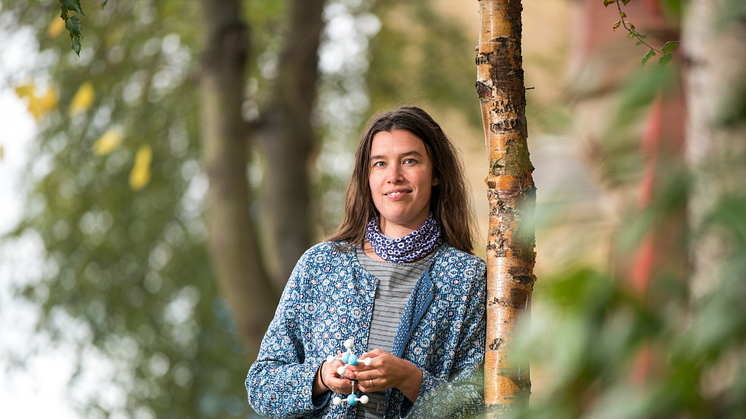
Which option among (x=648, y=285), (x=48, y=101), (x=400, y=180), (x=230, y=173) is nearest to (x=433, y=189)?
(x=400, y=180)

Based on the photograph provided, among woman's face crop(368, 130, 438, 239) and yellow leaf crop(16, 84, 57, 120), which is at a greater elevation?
yellow leaf crop(16, 84, 57, 120)

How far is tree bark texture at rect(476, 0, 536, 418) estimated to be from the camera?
1.53m

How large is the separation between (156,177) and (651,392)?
540 cm

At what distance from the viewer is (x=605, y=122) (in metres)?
0.48

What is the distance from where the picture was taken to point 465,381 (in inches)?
62.4

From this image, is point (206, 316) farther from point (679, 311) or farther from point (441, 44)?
point (679, 311)

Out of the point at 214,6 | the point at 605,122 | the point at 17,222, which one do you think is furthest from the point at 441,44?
the point at 605,122

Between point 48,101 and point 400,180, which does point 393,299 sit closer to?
point 400,180

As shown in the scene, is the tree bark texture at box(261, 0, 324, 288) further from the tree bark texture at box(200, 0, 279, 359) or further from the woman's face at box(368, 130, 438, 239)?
the woman's face at box(368, 130, 438, 239)

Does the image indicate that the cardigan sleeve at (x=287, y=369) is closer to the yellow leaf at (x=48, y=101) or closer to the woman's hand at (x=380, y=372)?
the woman's hand at (x=380, y=372)

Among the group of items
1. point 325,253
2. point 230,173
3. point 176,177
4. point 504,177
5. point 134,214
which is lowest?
point 325,253

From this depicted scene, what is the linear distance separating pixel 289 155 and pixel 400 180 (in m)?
3.34

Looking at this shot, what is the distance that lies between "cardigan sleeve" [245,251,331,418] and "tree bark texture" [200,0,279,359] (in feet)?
9.04

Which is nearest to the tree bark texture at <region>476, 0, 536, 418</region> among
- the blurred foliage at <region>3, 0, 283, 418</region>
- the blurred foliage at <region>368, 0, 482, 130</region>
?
the blurred foliage at <region>3, 0, 283, 418</region>
